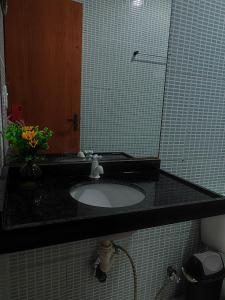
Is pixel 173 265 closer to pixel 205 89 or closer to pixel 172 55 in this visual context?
pixel 205 89

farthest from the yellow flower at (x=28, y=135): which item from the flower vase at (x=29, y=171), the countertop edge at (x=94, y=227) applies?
the countertop edge at (x=94, y=227)

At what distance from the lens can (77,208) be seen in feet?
2.96

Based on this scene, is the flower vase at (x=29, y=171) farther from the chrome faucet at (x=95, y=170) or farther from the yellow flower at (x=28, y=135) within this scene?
the chrome faucet at (x=95, y=170)

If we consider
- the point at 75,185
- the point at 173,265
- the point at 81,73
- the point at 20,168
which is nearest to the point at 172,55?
the point at 81,73

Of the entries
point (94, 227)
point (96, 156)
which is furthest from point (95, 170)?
point (94, 227)

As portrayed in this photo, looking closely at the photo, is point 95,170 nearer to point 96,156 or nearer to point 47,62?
point 96,156

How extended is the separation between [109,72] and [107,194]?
64cm

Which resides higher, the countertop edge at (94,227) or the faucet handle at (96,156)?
the faucet handle at (96,156)

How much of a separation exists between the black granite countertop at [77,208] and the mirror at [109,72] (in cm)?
20

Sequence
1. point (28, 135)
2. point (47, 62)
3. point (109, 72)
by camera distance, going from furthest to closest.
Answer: point (109, 72) → point (47, 62) → point (28, 135)

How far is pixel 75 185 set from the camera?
1.16 meters

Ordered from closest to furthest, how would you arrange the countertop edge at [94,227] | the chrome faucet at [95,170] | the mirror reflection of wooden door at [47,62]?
1. the countertop edge at [94,227]
2. the mirror reflection of wooden door at [47,62]
3. the chrome faucet at [95,170]

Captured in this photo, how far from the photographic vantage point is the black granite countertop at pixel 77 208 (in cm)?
76

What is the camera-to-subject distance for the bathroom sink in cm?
116
